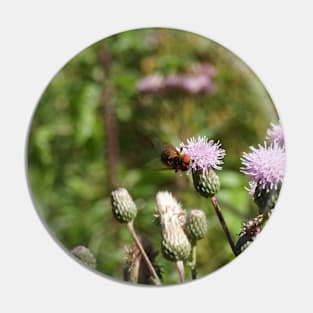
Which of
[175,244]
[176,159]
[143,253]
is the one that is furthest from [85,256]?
[176,159]

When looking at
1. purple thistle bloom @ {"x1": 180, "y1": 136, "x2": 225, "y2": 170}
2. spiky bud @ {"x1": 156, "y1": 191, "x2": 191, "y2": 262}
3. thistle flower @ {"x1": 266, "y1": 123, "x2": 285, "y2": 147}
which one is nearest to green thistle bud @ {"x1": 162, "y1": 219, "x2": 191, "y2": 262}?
spiky bud @ {"x1": 156, "y1": 191, "x2": 191, "y2": 262}

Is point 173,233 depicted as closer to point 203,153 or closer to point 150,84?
point 203,153

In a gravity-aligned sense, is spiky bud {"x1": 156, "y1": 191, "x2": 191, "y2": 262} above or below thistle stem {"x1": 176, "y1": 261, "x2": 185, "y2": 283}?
above

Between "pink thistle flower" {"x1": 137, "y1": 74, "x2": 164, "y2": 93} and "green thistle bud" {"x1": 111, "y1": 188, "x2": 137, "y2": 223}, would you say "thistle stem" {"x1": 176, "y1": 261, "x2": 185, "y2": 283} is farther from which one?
"pink thistle flower" {"x1": 137, "y1": 74, "x2": 164, "y2": 93}

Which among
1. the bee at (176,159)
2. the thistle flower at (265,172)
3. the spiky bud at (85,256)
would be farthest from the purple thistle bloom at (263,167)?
the spiky bud at (85,256)

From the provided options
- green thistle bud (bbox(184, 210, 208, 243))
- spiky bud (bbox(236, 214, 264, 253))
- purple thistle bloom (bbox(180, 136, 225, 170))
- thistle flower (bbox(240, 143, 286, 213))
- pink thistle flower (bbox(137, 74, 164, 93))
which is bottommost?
spiky bud (bbox(236, 214, 264, 253))

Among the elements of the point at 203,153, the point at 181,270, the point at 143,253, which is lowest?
the point at 181,270

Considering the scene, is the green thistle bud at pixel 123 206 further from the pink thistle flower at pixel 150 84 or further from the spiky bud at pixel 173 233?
the pink thistle flower at pixel 150 84
